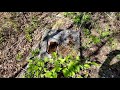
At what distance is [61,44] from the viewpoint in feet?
13.7

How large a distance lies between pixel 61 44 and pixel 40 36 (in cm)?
76

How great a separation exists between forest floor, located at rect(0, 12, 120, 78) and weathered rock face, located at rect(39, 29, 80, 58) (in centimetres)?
24

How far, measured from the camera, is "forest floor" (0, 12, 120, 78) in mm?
3973

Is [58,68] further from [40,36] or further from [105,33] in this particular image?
[105,33]

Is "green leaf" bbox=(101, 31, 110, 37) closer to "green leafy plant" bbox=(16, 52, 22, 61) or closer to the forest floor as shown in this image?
the forest floor

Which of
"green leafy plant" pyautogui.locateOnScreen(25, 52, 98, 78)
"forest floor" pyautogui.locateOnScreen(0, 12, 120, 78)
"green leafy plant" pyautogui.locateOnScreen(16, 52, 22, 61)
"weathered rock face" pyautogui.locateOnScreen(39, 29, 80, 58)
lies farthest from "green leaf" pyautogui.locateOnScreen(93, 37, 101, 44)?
"green leafy plant" pyautogui.locateOnScreen(16, 52, 22, 61)

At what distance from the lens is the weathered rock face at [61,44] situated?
13.5 ft
